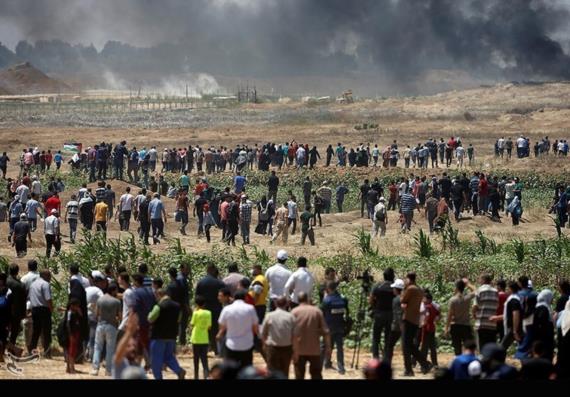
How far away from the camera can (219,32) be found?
18650 cm

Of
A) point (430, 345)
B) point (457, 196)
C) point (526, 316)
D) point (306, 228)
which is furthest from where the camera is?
point (457, 196)

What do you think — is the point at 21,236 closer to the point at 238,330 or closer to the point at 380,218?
the point at 380,218

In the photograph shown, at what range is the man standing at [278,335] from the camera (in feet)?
47.5

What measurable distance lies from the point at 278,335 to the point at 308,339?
0.39m

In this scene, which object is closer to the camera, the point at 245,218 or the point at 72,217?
the point at 72,217

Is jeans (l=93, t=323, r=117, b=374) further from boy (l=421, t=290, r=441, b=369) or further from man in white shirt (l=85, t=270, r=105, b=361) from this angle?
boy (l=421, t=290, r=441, b=369)

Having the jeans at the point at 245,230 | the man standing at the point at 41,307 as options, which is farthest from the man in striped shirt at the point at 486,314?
the jeans at the point at 245,230

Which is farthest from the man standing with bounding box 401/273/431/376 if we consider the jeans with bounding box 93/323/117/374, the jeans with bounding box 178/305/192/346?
the jeans with bounding box 93/323/117/374

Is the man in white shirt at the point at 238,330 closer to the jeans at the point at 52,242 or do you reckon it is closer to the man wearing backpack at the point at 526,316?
the man wearing backpack at the point at 526,316

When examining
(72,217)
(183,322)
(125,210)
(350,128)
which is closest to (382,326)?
(183,322)

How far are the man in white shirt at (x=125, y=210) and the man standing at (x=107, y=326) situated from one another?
16380 mm

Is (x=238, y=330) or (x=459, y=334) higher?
(x=238, y=330)

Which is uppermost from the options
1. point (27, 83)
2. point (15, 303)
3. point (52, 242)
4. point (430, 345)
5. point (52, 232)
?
point (27, 83)

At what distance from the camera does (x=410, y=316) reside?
1675cm
